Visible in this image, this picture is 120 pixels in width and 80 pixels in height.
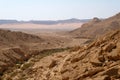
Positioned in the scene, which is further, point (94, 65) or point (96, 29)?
point (96, 29)

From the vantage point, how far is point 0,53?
3788 centimetres

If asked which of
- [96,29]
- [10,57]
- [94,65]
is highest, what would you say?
[94,65]

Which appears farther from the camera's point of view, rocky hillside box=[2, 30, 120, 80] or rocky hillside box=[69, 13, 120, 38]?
rocky hillside box=[69, 13, 120, 38]

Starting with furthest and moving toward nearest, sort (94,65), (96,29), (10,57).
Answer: (96,29)
(10,57)
(94,65)

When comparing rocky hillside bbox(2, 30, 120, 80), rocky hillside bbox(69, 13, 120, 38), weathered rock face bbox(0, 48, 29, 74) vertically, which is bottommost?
rocky hillside bbox(69, 13, 120, 38)

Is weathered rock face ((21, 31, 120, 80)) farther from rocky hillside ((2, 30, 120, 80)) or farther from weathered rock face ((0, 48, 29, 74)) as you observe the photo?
weathered rock face ((0, 48, 29, 74))

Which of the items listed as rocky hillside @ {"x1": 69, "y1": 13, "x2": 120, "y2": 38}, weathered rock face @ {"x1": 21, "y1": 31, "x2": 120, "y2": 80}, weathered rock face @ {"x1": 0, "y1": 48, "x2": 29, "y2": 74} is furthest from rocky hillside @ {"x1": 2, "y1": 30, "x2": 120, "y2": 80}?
rocky hillside @ {"x1": 69, "y1": 13, "x2": 120, "y2": 38}

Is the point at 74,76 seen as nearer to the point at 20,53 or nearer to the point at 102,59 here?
the point at 102,59

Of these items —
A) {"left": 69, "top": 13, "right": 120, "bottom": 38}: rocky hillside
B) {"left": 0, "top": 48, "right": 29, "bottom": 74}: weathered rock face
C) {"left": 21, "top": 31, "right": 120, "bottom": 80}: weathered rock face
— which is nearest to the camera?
{"left": 21, "top": 31, "right": 120, "bottom": 80}: weathered rock face

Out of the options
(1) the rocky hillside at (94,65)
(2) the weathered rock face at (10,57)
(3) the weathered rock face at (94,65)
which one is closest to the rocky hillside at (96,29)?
(2) the weathered rock face at (10,57)

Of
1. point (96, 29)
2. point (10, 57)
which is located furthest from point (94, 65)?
point (96, 29)

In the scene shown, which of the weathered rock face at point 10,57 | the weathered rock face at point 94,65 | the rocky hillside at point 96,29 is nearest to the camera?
the weathered rock face at point 94,65

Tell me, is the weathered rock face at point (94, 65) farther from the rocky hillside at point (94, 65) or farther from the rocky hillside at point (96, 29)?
the rocky hillside at point (96, 29)

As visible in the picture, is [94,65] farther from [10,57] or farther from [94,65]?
[10,57]
